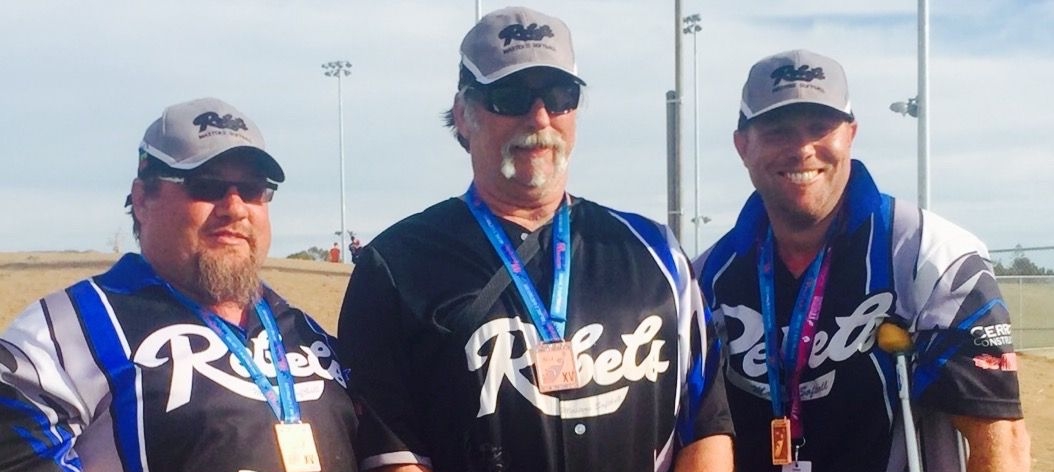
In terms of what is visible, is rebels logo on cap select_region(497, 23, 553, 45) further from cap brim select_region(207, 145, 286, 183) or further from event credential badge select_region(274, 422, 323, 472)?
event credential badge select_region(274, 422, 323, 472)

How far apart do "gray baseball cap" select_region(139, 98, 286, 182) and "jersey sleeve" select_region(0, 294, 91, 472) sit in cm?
72

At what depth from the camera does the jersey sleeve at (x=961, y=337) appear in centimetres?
382

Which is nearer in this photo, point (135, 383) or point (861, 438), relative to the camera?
point (135, 383)

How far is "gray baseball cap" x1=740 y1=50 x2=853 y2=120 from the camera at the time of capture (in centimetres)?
422

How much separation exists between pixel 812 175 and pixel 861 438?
974mm

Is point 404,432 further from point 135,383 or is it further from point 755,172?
point 755,172

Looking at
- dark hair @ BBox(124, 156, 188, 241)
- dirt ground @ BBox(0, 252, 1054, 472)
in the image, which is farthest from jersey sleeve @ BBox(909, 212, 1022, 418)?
dirt ground @ BBox(0, 252, 1054, 472)

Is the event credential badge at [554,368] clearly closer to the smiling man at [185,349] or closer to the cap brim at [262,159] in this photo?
the smiling man at [185,349]

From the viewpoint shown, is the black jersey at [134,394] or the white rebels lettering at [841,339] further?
the white rebels lettering at [841,339]

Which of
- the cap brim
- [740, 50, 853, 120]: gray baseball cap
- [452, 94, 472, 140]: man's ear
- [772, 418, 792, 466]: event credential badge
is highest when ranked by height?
[740, 50, 853, 120]: gray baseball cap

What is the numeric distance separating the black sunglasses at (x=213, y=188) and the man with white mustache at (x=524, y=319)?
53 cm

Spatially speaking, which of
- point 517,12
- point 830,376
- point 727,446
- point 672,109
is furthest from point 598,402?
point 672,109

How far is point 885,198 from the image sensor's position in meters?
4.30

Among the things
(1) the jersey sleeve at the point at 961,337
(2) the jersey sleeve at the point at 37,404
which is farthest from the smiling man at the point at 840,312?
(2) the jersey sleeve at the point at 37,404
